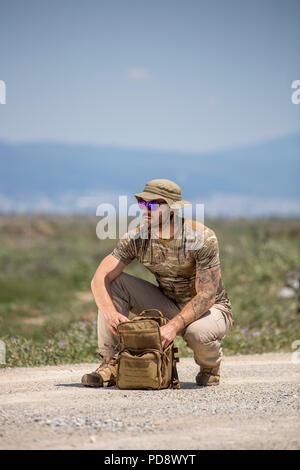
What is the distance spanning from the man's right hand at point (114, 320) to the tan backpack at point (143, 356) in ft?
0.28

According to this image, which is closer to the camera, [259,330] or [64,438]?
[64,438]

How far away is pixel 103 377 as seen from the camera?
591 cm

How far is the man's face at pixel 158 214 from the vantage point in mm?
5797

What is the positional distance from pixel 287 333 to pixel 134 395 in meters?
5.01

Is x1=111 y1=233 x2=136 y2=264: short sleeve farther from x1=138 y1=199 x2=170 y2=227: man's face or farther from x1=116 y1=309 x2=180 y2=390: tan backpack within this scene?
x1=116 y1=309 x2=180 y2=390: tan backpack

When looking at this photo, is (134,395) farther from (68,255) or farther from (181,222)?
(68,255)

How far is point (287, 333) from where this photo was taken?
10.1 metres

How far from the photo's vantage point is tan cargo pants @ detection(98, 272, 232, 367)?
5840 mm

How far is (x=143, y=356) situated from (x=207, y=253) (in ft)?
2.93

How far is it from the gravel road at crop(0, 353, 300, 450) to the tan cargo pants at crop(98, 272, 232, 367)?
309mm

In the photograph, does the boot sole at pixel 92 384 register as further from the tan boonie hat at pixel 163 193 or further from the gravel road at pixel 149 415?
the tan boonie hat at pixel 163 193
